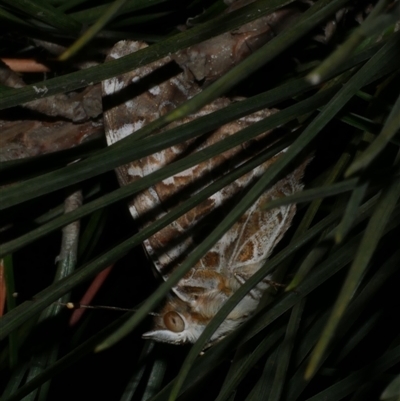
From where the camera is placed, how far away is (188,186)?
58 cm

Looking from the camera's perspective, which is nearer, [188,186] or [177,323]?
[188,186]

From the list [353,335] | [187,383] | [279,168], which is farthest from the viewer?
[353,335]

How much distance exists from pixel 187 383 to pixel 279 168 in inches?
8.3

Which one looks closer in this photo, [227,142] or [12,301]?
[227,142]

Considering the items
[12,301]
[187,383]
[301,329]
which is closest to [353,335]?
[301,329]

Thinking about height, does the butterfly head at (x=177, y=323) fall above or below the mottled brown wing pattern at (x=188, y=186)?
below

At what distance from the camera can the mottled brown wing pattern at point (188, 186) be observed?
0.56 metres

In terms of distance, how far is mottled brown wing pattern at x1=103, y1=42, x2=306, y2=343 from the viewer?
0.56m

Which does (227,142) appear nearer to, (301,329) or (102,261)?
(102,261)

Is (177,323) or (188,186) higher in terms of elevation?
(188,186)

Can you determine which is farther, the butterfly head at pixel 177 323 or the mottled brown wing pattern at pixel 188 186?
the butterfly head at pixel 177 323

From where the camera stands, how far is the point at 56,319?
66cm

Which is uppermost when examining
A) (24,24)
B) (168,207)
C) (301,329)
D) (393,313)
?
(24,24)

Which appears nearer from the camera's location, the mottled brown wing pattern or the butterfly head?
the mottled brown wing pattern
